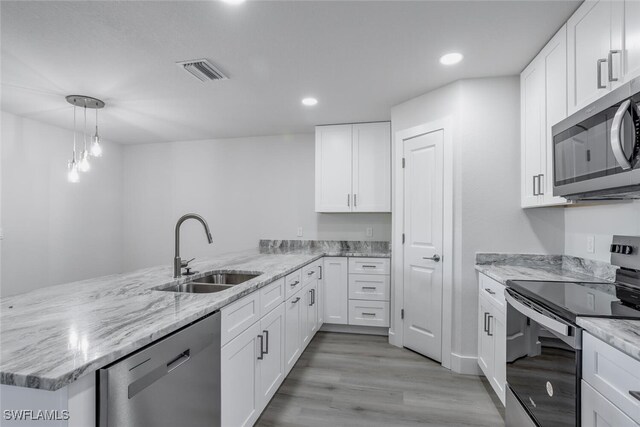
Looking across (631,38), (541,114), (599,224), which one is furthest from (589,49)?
(599,224)

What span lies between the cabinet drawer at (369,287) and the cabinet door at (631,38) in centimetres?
263

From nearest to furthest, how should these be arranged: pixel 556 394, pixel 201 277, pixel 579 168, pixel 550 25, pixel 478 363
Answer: pixel 556 394 < pixel 579 168 < pixel 550 25 < pixel 201 277 < pixel 478 363

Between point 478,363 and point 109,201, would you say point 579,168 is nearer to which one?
point 478,363

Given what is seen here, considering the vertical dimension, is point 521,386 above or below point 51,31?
below

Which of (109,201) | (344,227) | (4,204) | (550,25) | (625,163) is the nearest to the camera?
(625,163)

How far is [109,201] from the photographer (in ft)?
15.5

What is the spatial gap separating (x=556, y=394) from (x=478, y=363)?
1359mm

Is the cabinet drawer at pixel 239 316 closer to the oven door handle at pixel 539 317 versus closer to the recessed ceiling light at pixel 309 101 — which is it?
the oven door handle at pixel 539 317

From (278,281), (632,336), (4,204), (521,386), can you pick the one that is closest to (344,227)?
(278,281)

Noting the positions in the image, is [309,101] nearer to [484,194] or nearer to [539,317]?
[484,194]

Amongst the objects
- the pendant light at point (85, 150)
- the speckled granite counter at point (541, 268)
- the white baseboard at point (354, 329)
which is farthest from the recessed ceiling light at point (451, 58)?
the pendant light at point (85, 150)

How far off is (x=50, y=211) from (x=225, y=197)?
206 centimetres

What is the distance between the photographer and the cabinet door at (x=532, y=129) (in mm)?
2184

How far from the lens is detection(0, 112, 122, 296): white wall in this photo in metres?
3.48
